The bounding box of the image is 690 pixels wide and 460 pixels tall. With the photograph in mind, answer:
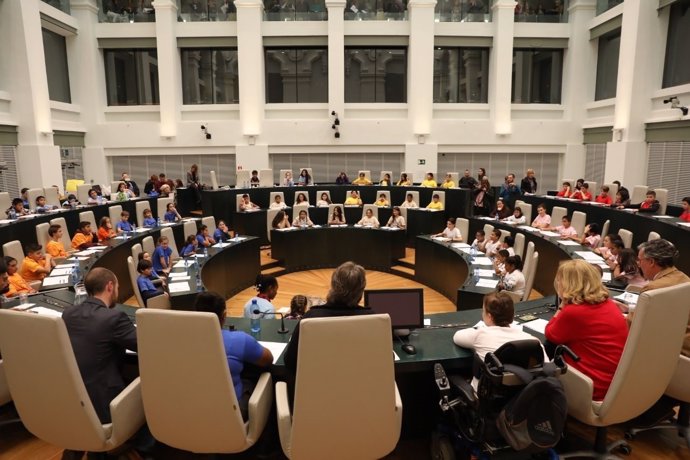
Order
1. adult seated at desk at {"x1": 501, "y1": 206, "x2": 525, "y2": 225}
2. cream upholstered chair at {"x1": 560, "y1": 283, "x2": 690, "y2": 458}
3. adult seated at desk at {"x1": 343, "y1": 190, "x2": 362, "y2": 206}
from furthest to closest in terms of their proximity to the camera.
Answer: adult seated at desk at {"x1": 343, "y1": 190, "x2": 362, "y2": 206}
adult seated at desk at {"x1": 501, "y1": 206, "x2": 525, "y2": 225}
cream upholstered chair at {"x1": 560, "y1": 283, "x2": 690, "y2": 458}

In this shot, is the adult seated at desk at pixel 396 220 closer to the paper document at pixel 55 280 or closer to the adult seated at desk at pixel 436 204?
the adult seated at desk at pixel 436 204

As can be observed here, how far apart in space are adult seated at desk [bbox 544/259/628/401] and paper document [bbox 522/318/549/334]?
0.67 m

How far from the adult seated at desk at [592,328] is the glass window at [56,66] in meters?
17.2

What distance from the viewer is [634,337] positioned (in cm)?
268

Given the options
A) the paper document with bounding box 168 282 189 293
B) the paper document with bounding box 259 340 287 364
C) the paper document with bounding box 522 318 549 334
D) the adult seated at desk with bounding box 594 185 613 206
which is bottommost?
the paper document with bounding box 168 282 189 293

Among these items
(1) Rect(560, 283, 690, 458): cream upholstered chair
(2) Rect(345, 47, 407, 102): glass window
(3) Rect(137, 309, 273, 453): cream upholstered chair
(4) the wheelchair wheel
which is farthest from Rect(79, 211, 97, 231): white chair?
(2) Rect(345, 47, 407, 102): glass window

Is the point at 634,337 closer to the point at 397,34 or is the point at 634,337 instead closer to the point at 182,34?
the point at 397,34

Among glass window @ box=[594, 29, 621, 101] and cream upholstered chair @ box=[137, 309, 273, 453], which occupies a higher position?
glass window @ box=[594, 29, 621, 101]

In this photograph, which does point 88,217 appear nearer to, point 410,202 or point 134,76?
point 410,202

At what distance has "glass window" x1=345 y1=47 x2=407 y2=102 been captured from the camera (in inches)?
662

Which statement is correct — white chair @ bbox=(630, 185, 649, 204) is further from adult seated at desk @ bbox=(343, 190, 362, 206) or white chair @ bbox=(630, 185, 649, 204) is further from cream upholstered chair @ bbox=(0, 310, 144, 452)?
cream upholstered chair @ bbox=(0, 310, 144, 452)

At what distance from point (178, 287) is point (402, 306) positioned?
3706mm

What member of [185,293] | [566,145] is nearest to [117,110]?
[185,293]

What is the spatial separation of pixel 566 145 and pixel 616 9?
14.6ft
